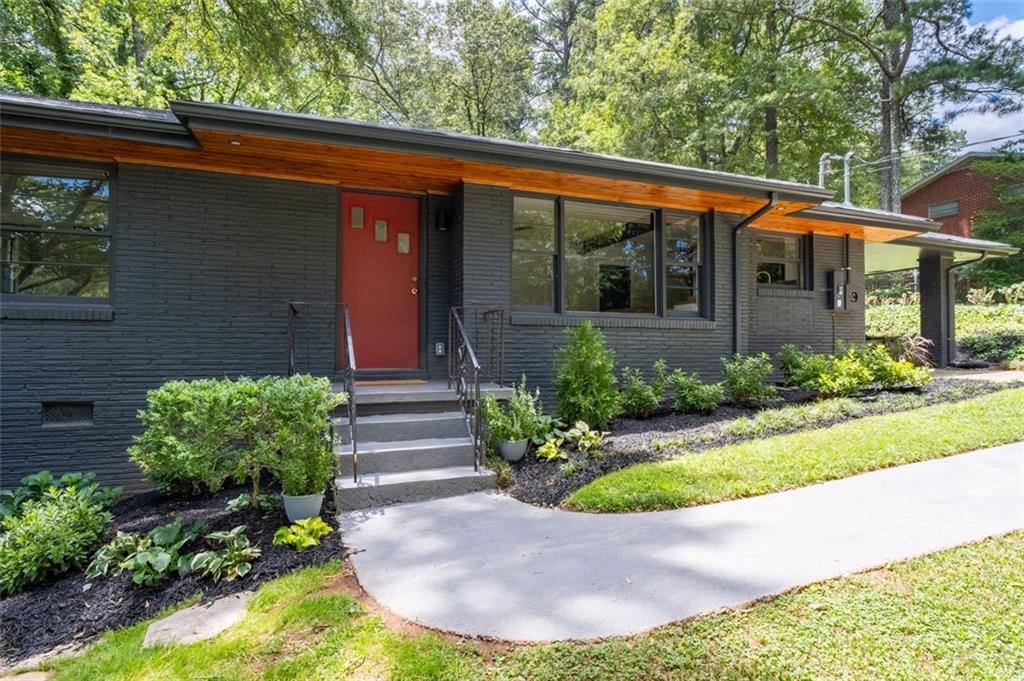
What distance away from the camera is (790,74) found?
15.5 metres

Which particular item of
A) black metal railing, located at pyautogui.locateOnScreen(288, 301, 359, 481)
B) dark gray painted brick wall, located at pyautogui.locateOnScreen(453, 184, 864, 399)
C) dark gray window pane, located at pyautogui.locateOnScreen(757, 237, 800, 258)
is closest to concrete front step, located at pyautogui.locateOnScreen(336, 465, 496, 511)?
black metal railing, located at pyautogui.locateOnScreen(288, 301, 359, 481)

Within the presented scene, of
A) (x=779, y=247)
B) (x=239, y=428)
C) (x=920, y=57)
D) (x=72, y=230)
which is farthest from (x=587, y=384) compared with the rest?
(x=920, y=57)

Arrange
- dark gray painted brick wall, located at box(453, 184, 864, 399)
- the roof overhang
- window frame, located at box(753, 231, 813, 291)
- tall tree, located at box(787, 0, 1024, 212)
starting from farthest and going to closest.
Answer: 1. tall tree, located at box(787, 0, 1024, 212)
2. the roof overhang
3. window frame, located at box(753, 231, 813, 291)
4. dark gray painted brick wall, located at box(453, 184, 864, 399)

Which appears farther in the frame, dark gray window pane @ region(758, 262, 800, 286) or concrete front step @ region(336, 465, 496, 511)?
dark gray window pane @ region(758, 262, 800, 286)

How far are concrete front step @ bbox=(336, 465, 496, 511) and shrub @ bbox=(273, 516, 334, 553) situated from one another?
46 centimetres

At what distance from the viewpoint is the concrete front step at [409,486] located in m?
3.90

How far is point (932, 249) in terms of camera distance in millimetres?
10836

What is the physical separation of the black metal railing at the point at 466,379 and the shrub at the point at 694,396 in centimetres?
261

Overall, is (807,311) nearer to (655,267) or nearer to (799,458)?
(655,267)

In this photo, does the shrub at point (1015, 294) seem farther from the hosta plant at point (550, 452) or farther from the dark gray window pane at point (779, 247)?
the hosta plant at point (550, 452)

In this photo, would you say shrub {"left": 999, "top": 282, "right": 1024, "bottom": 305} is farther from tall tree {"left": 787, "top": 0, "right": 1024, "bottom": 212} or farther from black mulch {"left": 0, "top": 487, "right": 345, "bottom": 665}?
black mulch {"left": 0, "top": 487, "right": 345, "bottom": 665}

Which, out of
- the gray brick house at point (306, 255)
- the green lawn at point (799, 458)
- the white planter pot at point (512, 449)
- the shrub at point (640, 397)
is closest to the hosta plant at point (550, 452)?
the white planter pot at point (512, 449)

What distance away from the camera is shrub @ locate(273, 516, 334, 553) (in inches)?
124

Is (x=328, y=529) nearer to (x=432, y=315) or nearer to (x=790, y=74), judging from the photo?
(x=432, y=315)
